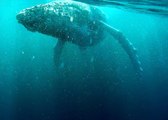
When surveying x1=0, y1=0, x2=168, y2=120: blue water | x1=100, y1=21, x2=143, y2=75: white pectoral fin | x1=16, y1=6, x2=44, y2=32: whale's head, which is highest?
x1=16, y1=6, x2=44, y2=32: whale's head

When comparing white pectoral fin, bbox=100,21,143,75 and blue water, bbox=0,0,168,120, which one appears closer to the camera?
white pectoral fin, bbox=100,21,143,75

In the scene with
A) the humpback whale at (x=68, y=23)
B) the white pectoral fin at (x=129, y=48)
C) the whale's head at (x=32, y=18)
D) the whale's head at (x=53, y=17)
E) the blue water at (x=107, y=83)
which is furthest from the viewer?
the blue water at (x=107, y=83)

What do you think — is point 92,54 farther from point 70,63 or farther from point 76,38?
point 76,38

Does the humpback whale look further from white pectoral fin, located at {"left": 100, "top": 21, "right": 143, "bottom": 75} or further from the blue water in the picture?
the blue water

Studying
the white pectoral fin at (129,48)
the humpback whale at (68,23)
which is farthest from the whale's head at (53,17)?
the white pectoral fin at (129,48)

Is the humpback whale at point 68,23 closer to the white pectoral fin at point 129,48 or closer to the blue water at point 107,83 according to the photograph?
the white pectoral fin at point 129,48

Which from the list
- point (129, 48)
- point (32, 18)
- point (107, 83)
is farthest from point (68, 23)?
point (107, 83)

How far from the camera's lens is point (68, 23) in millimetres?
13078

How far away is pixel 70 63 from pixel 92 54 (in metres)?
6.28

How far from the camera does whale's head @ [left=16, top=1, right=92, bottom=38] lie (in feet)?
37.4

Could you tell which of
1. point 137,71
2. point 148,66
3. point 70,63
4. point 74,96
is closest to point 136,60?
point 137,71

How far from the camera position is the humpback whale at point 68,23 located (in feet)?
38.2

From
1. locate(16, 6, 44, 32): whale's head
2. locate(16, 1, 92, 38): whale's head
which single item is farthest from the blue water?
locate(16, 6, 44, 32): whale's head

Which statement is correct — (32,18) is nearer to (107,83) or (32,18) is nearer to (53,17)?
(53,17)
